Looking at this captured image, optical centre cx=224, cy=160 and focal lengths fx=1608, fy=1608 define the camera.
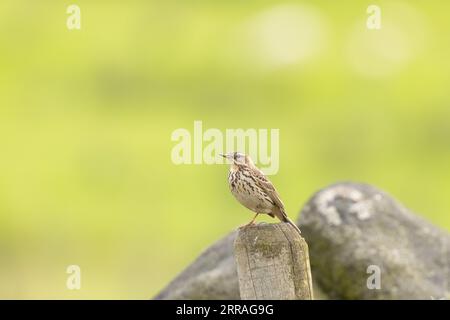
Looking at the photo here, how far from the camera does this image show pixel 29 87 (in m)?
44.4

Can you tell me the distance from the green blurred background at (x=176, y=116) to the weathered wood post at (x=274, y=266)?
1247cm

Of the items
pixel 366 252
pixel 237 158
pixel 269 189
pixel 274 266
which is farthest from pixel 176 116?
pixel 274 266

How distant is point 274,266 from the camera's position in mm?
13117

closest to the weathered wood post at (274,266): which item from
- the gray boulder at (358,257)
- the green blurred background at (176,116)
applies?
the gray boulder at (358,257)

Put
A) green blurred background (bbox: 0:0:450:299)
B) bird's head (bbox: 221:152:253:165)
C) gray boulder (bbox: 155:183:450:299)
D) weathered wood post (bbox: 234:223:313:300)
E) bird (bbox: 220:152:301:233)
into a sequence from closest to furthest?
weathered wood post (bbox: 234:223:313:300) < bird (bbox: 220:152:301:233) < bird's head (bbox: 221:152:253:165) < gray boulder (bbox: 155:183:450:299) < green blurred background (bbox: 0:0:450:299)

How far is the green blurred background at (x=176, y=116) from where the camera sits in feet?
107

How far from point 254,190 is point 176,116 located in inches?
1090

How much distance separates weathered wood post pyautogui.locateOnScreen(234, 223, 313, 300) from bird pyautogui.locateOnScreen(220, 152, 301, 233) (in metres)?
1.22

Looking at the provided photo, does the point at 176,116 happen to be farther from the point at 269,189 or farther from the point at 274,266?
the point at 274,266

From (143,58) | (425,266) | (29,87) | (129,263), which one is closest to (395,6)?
(143,58)

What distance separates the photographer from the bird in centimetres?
1456

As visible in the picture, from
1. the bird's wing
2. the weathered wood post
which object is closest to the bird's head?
the bird's wing

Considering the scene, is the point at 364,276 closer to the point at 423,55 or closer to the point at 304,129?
the point at 304,129

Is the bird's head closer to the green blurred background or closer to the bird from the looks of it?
the bird
